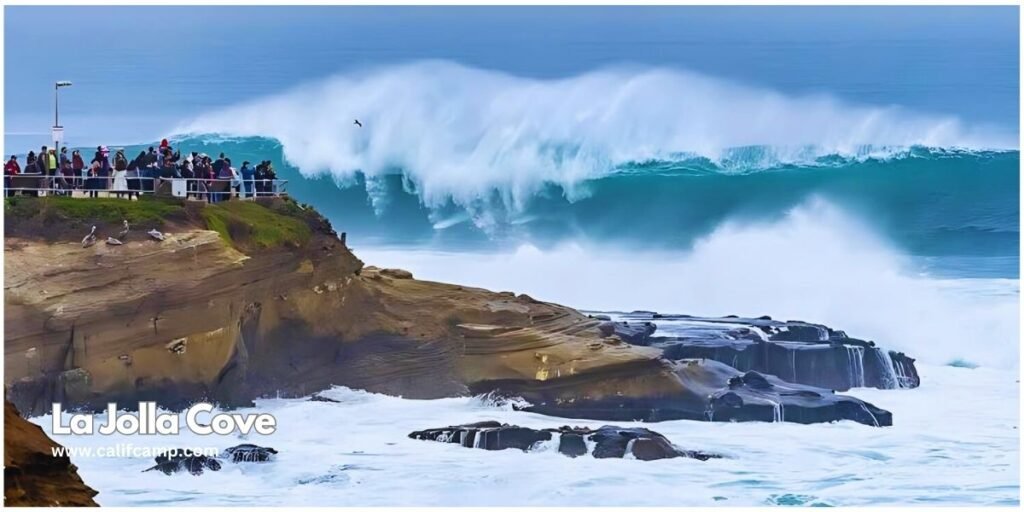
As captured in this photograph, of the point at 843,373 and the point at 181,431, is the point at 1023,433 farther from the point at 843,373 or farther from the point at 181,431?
the point at 181,431

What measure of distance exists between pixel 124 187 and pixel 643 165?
605cm

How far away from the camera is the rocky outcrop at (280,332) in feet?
74.3

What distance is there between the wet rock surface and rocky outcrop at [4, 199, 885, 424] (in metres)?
0.79

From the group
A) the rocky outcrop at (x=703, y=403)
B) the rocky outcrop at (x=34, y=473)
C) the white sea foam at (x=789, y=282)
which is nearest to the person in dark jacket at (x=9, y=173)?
the rocky outcrop at (x=34, y=473)

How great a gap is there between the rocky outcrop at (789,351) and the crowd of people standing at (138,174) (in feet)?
15.2

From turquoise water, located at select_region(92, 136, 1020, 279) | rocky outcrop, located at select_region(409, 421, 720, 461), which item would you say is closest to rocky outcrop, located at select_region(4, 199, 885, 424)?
rocky outcrop, located at select_region(409, 421, 720, 461)

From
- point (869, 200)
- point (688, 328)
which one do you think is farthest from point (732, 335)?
point (869, 200)

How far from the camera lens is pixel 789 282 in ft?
79.7

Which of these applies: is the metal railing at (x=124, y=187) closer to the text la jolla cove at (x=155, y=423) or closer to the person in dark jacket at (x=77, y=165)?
the person in dark jacket at (x=77, y=165)

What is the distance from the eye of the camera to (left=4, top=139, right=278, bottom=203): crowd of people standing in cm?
2339

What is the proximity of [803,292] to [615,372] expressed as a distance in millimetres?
2550

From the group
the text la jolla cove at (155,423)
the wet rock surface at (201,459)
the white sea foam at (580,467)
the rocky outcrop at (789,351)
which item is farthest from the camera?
the rocky outcrop at (789,351)

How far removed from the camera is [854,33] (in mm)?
24078

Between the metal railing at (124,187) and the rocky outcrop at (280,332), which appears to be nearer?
the rocky outcrop at (280,332)
